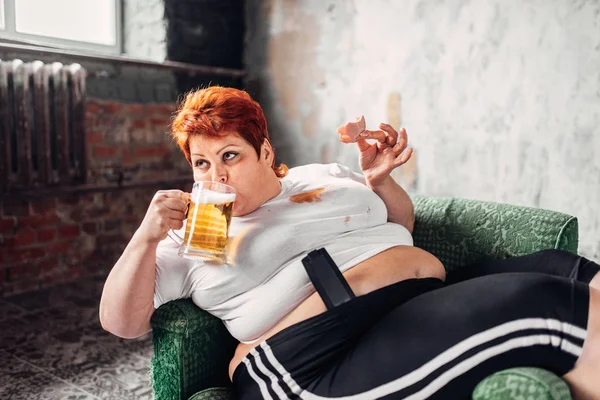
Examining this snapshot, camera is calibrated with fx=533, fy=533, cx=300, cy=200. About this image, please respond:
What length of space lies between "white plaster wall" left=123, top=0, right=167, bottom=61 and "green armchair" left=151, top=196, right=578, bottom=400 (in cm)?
236

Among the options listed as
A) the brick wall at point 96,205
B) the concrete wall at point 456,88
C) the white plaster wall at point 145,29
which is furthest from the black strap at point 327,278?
the white plaster wall at point 145,29

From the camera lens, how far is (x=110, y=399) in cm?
182

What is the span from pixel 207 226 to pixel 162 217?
0.09 meters

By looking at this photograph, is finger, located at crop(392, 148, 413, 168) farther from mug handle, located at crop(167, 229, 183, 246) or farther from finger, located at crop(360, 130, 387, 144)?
mug handle, located at crop(167, 229, 183, 246)

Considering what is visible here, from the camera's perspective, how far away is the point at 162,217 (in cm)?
107

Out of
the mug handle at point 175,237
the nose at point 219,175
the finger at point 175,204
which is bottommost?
the mug handle at point 175,237

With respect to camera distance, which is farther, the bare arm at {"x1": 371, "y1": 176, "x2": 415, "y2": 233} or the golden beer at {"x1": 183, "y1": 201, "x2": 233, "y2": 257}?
the bare arm at {"x1": 371, "y1": 176, "x2": 415, "y2": 233}

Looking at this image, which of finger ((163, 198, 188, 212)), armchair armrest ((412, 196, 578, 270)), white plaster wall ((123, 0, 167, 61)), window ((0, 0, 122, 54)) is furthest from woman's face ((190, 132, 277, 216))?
white plaster wall ((123, 0, 167, 61))

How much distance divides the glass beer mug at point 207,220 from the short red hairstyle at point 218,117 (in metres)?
0.18

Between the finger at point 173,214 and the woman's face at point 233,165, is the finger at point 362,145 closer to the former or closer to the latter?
the woman's face at point 233,165

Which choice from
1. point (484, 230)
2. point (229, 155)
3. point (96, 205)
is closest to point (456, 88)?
point (484, 230)

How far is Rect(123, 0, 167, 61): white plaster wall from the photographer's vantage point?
3.37 metres

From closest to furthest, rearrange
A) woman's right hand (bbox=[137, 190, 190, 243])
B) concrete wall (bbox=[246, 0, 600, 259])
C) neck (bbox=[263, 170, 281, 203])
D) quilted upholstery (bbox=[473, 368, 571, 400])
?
quilted upholstery (bbox=[473, 368, 571, 400]) → woman's right hand (bbox=[137, 190, 190, 243]) → neck (bbox=[263, 170, 281, 203]) → concrete wall (bbox=[246, 0, 600, 259])

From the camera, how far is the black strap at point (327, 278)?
1.09 meters
